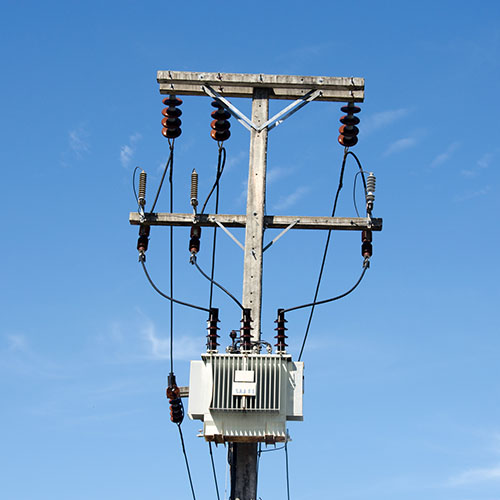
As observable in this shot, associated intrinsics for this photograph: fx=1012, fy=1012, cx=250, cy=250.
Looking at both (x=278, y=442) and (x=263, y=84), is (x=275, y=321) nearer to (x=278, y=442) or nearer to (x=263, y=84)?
(x=278, y=442)

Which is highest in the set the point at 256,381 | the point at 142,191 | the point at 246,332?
the point at 142,191

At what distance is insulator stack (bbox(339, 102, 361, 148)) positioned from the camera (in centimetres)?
1504

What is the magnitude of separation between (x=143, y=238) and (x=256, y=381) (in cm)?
294

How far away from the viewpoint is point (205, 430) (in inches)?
501

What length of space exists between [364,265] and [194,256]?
8.01 feet

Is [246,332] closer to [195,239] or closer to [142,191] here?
[195,239]

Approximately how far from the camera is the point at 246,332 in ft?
43.1

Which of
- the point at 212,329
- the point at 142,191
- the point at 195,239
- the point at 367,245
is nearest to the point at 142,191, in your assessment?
the point at 142,191

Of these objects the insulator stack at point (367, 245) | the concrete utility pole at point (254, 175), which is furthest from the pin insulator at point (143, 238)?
the insulator stack at point (367, 245)

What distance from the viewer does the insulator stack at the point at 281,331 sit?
13.2 m

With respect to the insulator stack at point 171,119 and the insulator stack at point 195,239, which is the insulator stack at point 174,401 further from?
the insulator stack at point 171,119

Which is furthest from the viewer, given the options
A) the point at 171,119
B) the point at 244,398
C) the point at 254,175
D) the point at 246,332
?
the point at 171,119

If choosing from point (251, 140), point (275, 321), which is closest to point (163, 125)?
point (251, 140)

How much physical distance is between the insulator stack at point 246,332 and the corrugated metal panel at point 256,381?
0.77ft
